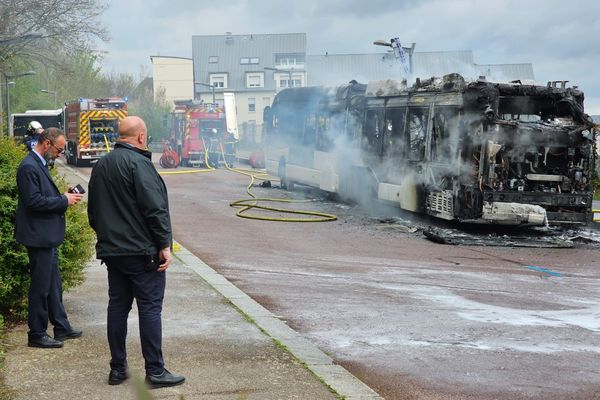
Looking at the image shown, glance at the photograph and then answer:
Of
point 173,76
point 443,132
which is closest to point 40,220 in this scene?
point 443,132

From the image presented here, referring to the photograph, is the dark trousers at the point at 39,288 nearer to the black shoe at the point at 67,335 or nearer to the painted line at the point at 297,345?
the black shoe at the point at 67,335

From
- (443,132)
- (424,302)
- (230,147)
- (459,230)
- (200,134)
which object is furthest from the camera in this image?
(230,147)

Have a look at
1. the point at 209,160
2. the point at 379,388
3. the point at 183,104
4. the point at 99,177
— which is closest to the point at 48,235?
the point at 99,177

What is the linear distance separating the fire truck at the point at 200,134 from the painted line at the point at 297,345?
3080cm

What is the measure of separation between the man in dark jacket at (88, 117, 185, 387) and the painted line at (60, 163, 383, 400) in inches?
40.7

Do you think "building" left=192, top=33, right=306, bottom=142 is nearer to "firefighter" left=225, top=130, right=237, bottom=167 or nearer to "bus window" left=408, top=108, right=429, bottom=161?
"firefighter" left=225, top=130, right=237, bottom=167

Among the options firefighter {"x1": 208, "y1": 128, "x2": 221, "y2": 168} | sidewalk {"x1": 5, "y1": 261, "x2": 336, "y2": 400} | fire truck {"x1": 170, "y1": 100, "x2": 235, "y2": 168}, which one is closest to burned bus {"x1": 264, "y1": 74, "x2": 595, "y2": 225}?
sidewalk {"x1": 5, "y1": 261, "x2": 336, "y2": 400}

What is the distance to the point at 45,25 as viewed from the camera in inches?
1352

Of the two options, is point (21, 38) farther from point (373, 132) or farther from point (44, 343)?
point (44, 343)

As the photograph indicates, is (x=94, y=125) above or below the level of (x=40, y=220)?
below

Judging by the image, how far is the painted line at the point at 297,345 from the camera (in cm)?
563

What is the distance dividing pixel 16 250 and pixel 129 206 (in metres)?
1.89

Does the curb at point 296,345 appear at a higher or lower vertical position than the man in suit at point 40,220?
lower

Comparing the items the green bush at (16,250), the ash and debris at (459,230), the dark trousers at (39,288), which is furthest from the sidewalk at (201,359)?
the ash and debris at (459,230)
